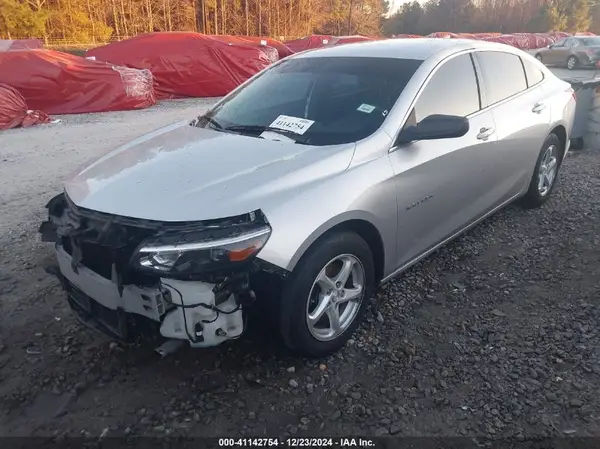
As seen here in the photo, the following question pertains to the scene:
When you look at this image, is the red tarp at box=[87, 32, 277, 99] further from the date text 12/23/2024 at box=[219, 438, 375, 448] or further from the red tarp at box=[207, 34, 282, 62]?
the date text 12/23/2024 at box=[219, 438, 375, 448]

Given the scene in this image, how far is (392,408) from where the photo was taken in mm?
2363

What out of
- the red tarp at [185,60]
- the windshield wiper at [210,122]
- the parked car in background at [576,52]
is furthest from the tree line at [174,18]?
the windshield wiper at [210,122]

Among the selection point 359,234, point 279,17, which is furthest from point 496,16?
point 359,234

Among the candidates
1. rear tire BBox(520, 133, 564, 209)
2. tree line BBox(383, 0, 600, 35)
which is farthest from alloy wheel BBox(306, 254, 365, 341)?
tree line BBox(383, 0, 600, 35)

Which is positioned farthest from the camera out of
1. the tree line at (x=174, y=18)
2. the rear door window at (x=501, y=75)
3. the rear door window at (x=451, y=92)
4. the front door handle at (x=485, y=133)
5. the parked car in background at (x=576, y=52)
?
the tree line at (x=174, y=18)

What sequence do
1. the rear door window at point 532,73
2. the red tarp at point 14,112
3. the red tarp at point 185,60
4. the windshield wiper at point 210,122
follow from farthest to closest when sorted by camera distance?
the red tarp at point 185,60 → the red tarp at point 14,112 → the rear door window at point 532,73 → the windshield wiper at point 210,122

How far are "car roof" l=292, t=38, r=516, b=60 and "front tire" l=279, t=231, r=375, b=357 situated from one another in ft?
5.05

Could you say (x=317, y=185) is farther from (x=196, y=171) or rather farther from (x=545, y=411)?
(x=545, y=411)

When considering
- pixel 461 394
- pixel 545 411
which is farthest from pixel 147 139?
pixel 545 411

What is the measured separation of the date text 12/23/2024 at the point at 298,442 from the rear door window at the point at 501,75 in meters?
2.76

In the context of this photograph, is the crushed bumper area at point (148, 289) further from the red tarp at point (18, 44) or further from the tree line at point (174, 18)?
the tree line at point (174, 18)

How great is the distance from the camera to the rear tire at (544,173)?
4.52 metres

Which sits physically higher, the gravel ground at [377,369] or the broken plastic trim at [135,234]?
the broken plastic trim at [135,234]

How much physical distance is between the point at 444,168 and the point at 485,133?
0.66m
